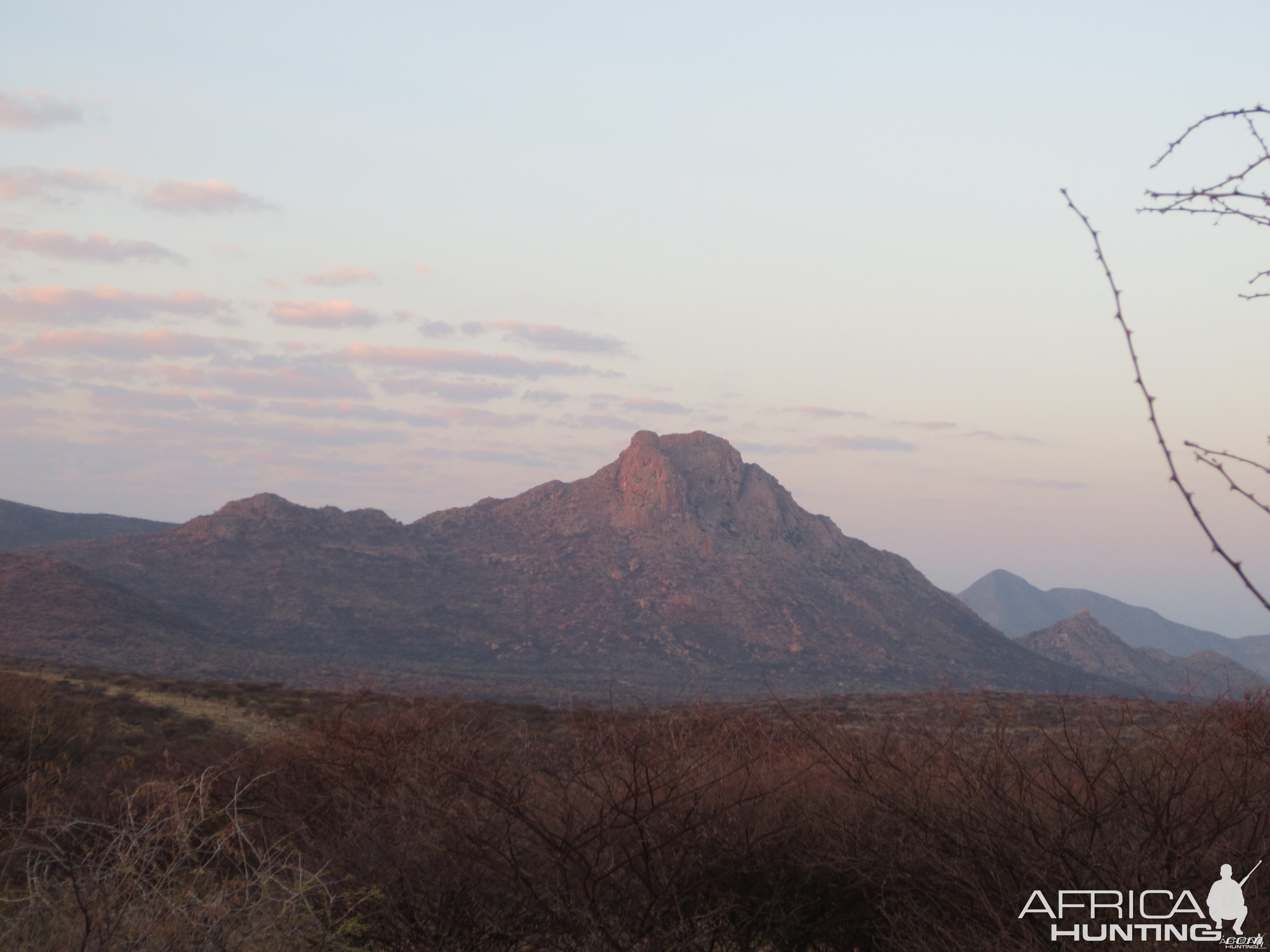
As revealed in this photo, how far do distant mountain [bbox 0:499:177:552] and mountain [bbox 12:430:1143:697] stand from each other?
54.6 feet

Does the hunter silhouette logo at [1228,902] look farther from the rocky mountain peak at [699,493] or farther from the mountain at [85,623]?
the rocky mountain peak at [699,493]

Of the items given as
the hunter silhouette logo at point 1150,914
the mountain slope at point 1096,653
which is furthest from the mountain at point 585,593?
the hunter silhouette logo at point 1150,914

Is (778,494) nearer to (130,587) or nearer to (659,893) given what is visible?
(130,587)

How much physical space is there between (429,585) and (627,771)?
9034 centimetres

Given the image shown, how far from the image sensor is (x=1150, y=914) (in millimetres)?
3920

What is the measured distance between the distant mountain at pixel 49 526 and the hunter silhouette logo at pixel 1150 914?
335ft

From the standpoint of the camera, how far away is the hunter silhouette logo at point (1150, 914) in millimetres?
3451

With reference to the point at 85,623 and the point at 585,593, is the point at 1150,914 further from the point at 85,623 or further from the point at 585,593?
the point at 585,593

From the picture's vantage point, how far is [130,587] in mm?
77625

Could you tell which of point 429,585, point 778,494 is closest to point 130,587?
point 429,585

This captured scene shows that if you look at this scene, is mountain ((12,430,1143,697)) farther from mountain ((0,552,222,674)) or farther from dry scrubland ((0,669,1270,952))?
dry scrubland ((0,669,1270,952))

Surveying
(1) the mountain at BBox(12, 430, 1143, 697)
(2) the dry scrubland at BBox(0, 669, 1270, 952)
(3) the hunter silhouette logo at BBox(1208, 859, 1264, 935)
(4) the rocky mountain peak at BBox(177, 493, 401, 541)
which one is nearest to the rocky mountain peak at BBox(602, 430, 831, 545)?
(1) the mountain at BBox(12, 430, 1143, 697)

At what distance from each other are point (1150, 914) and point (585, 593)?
9385 centimetres

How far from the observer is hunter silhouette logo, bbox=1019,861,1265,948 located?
345cm
